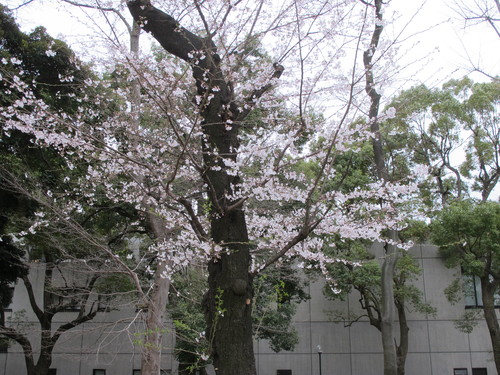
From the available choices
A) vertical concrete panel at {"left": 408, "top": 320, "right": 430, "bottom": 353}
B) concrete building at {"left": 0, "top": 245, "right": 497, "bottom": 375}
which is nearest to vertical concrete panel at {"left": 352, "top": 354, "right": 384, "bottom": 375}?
concrete building at {"left": 0, "top": 245, "right": 497, "bottom": 375}

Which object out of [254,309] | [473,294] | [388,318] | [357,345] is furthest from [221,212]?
[473,294]

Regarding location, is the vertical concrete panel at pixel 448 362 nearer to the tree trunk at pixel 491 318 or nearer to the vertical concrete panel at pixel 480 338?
the vertical concrete panel at pixel 480 338

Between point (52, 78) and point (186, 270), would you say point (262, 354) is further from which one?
point (52, 78)

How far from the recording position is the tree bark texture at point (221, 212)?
3689 millimetres

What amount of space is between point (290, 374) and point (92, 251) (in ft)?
29.5

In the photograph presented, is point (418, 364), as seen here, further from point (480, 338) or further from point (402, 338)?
point (480, 338)

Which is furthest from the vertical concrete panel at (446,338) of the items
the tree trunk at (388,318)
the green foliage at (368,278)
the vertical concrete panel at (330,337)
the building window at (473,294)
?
the tree trunk at (388,318)

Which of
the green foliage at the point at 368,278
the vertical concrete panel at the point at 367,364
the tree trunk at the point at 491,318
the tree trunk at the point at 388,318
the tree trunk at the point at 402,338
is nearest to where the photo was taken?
the tree trunk at the point at 388,318

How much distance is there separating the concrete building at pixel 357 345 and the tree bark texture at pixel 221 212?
12.2m

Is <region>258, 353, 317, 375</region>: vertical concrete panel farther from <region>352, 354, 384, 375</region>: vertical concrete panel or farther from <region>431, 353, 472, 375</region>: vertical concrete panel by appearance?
<region>431, 353, 472, 375</region>: vertical concrete panel

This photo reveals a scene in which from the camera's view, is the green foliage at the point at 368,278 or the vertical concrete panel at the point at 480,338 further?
the vertical concrete panel at the point at 480,338

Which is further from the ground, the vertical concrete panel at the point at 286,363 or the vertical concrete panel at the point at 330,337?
the vertical concrete panel at the point at 330,337

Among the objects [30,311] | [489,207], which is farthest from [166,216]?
[30,311]

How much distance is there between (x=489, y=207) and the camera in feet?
40.7
